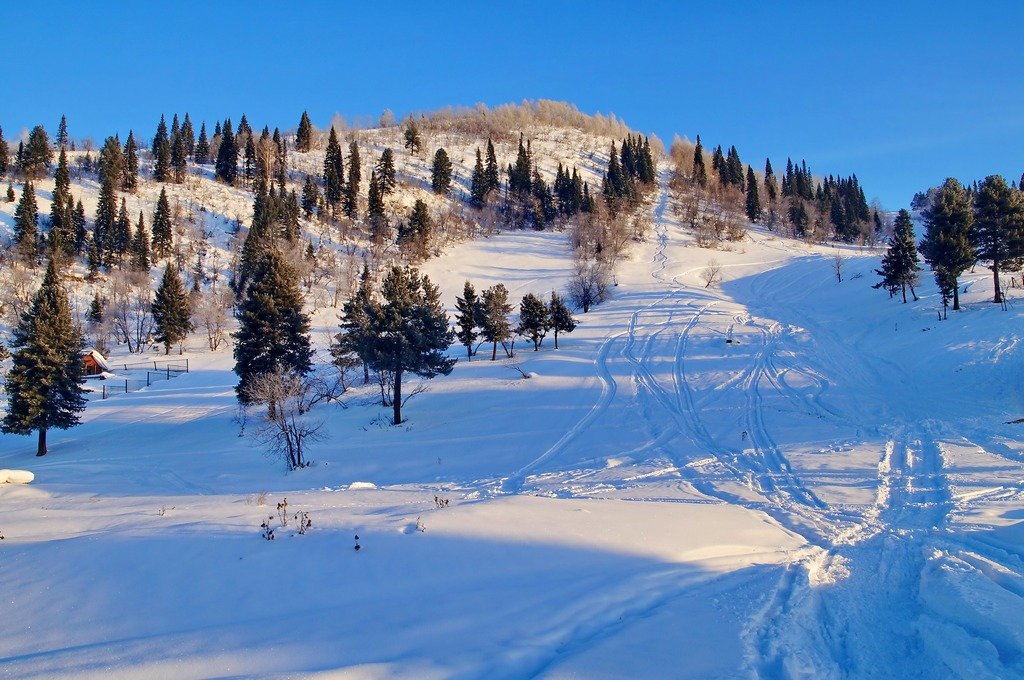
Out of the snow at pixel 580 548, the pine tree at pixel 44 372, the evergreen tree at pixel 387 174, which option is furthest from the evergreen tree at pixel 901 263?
the evergreen tree at pixel 387 174

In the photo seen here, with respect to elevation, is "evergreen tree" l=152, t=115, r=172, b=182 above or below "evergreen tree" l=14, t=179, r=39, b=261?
above

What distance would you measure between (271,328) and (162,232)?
185 feet

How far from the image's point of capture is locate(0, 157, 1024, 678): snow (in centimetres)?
470

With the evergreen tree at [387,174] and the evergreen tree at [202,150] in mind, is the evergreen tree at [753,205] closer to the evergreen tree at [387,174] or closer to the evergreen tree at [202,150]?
the evergreen tree at [387,174]

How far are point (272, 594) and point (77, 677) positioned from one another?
5.89 feet

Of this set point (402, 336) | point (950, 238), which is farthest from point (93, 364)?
point (950, 238)

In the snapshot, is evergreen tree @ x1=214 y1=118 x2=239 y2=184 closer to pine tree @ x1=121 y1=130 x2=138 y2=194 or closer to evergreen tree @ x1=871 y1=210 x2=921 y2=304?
pine tree @ x1=121 y1=130 x2=138 y2=194

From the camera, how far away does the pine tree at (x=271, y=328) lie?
30438 mm

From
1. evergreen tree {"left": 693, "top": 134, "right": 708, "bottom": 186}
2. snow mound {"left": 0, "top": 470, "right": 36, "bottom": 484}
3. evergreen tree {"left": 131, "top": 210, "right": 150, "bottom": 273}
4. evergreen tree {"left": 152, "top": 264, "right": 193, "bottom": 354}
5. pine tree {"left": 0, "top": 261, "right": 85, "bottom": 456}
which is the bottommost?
snow mound {"left": 0, "top": 470, "right": 36, "bottom": 484}

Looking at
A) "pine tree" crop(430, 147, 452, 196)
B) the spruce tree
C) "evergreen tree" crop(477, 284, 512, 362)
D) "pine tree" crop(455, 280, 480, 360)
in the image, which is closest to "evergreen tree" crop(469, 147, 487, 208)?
"pine tree" crop(430, 147, 452, 196)

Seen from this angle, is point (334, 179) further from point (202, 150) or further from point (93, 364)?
point (93, 364)

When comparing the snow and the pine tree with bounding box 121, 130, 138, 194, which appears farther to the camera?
the pine tree with bounding box 121, 130, 138, 194

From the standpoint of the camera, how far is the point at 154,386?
136ft

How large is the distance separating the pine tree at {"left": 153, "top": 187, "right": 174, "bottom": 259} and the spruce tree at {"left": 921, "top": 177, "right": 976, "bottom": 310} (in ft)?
282
